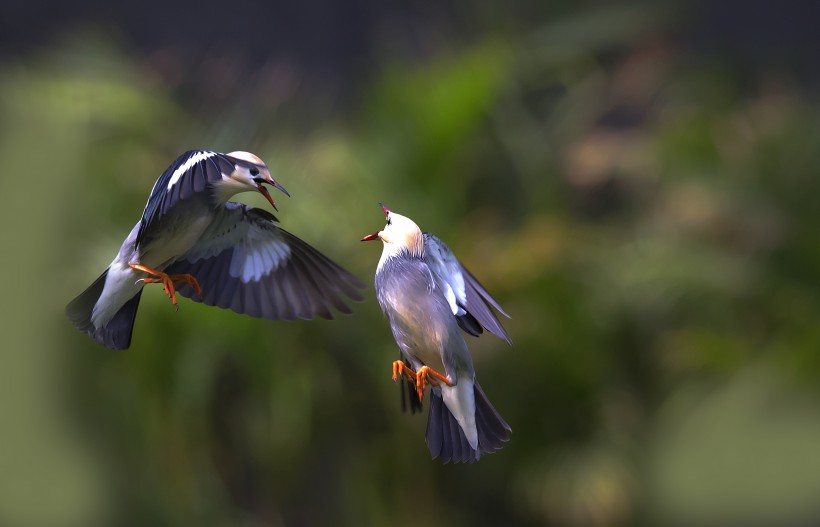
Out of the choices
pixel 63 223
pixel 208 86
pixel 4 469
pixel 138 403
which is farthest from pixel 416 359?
pixel 208 86

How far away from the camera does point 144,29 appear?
14.2 feet

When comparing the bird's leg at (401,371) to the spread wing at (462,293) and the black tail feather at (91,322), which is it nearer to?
the spread wing at (462,293)

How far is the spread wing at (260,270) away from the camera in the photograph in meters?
0.94

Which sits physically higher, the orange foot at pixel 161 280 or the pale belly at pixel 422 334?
the orange foot at pixel 161 280

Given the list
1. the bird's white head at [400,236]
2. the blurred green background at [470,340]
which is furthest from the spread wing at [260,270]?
the blurred green background at [470,340]

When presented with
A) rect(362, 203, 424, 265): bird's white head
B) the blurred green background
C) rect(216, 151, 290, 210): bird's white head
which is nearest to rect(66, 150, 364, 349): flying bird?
rect(216, 151, 290, 210): bird's white head

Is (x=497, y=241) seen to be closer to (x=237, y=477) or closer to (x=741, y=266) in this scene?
(x=741, y=266)

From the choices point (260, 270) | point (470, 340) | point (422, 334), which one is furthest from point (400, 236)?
point (470, 340)

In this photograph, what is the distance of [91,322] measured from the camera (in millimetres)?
868

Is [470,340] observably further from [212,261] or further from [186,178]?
[186,178]

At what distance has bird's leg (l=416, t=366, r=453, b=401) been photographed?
83 cm

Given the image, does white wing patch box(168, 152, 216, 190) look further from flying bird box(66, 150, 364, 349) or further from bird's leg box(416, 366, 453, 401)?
bird's leg box(416, 366, 453, 401)

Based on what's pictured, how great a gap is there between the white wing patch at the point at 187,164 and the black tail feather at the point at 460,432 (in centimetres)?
26

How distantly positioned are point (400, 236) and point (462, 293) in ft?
0.26
